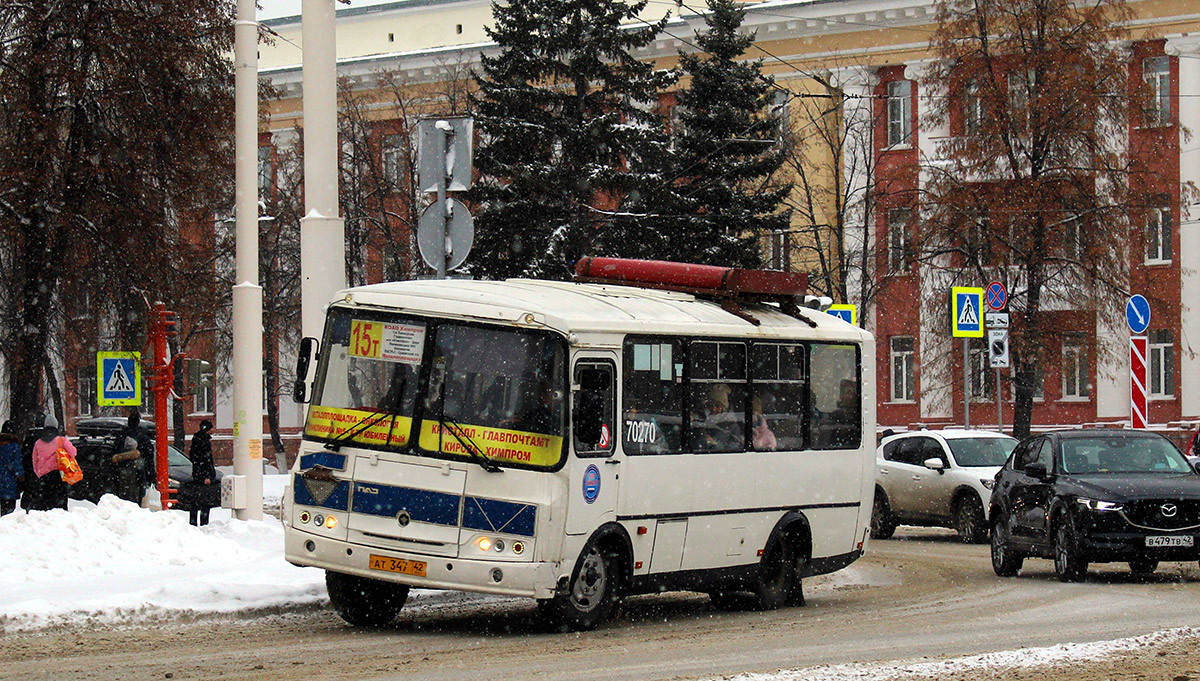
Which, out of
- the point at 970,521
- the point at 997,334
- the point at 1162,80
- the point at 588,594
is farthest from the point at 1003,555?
the point at 1162,80

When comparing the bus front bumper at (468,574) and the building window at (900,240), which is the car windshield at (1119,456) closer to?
the bus front bumper at (468,574)

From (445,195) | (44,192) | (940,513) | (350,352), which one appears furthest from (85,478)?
(350,352)

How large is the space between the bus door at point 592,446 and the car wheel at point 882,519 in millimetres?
14422

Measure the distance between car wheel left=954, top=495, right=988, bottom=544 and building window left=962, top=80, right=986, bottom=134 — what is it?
1519cm

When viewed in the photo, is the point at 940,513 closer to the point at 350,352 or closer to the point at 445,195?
the point at 445,195

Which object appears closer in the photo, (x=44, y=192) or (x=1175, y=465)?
(x=1175, y=465)

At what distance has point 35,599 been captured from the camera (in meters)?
13.5

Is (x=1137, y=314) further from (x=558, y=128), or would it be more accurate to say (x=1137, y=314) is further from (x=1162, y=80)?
(x=1162, y=80)

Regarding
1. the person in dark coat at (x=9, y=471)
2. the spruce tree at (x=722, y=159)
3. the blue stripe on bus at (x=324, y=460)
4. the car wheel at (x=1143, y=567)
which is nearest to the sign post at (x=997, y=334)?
the spruce tree at (x=722, y=159)

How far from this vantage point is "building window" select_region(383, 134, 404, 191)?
50.9 m

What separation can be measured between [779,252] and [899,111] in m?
7.06

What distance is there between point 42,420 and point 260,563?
815cm

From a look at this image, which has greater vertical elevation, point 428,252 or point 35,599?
point 428,252

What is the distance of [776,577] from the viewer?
52.2 feet
